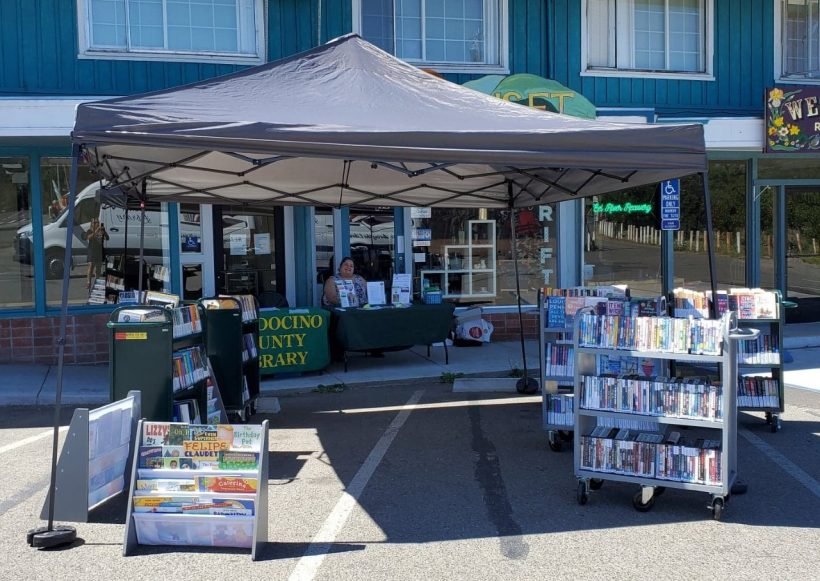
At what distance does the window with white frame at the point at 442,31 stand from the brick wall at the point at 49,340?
5657 millimetres

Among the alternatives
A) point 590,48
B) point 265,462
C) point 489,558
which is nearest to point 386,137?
point 265,462

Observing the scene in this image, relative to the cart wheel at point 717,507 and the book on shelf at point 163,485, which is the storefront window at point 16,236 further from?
the cart wheel at point 717,507

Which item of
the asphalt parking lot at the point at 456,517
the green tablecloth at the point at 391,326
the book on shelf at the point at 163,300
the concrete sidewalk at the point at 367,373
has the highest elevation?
the book on shelf at the point at 163,300

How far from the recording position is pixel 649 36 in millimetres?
13203

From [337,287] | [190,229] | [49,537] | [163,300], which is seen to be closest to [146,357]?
[163,300]

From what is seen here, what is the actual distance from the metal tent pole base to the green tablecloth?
523 centimetres

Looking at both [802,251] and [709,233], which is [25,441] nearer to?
[709,233]

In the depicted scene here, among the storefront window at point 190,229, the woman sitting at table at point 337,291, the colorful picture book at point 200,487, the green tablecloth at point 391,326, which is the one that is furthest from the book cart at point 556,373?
the storefront window at point 190,229

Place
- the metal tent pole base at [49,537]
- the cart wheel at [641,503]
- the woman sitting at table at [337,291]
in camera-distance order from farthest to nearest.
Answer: the woman sitting at table at [337,291] < the cart wheel at [641,503] < the metal tent pole base at [49,537]

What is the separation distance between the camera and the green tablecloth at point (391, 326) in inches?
392

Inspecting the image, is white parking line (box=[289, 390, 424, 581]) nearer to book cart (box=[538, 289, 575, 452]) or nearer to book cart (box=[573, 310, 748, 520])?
book cart (box=[538, 289, 575, 452])

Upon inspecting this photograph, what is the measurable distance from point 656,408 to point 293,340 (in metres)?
5.32

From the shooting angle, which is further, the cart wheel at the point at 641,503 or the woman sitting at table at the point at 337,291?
the woman sitting at table at the point at 337,291

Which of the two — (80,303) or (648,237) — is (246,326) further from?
(648,237)
